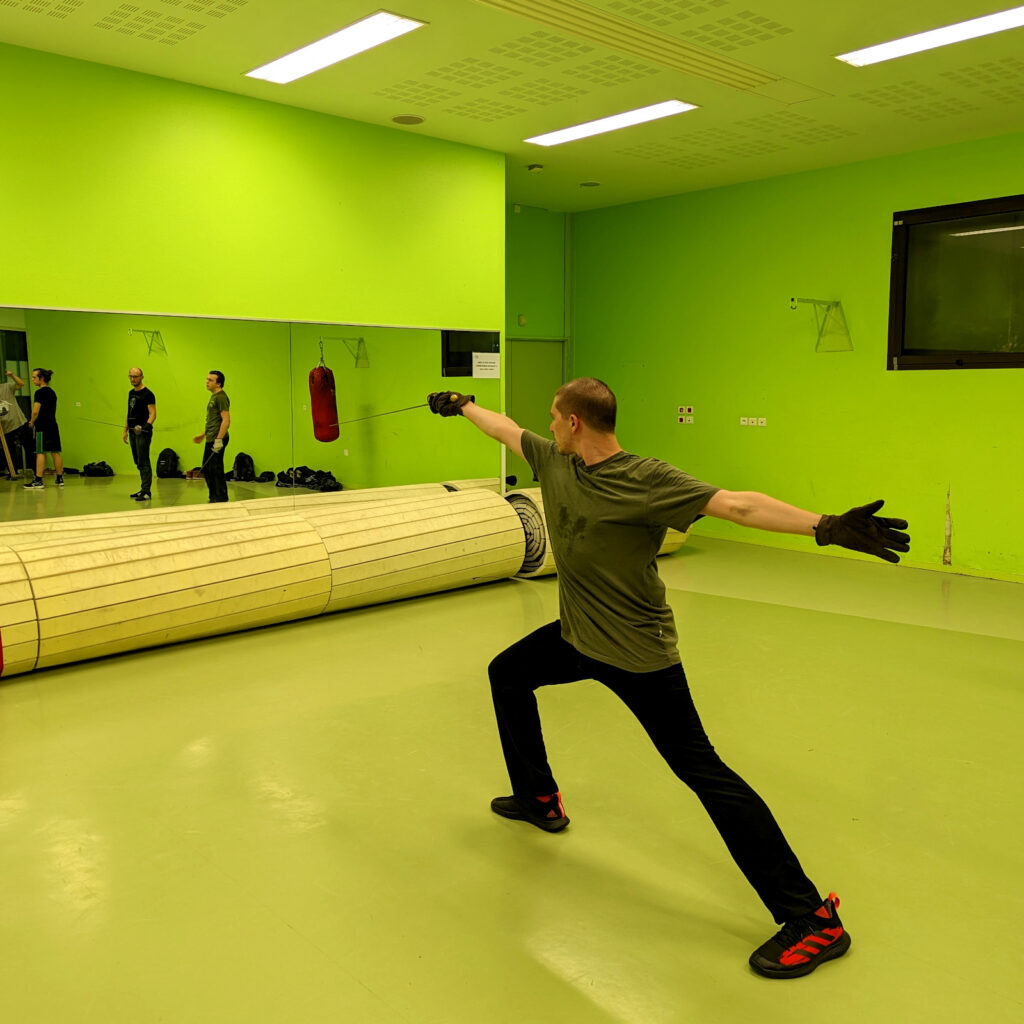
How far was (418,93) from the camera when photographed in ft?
20.6

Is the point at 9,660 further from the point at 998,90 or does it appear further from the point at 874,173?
the point at 874,173

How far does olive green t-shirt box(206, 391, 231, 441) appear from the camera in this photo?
20.6 ft

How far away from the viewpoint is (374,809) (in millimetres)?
3361

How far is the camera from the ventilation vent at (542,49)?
5.34 m

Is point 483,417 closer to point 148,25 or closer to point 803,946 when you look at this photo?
point 803,946

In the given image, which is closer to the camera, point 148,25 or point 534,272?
point 148,25

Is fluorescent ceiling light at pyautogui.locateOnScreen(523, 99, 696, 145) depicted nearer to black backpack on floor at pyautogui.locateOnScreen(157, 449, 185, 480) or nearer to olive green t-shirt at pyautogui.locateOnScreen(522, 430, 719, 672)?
black backpack on floor at pyautogui.locateOnScreen(157, 449, 185, 480)

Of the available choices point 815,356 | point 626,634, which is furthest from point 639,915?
point 815,356

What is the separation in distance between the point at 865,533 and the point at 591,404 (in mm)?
852

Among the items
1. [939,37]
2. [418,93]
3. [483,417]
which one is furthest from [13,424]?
[939,37]

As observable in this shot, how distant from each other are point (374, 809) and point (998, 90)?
19.7 feet

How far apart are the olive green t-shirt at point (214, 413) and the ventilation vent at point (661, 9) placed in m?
3.35

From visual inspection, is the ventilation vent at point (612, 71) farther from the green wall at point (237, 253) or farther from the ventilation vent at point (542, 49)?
the green wall at point (237, 253)

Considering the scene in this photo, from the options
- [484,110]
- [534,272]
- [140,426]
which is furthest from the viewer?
[534,272]
